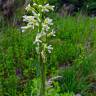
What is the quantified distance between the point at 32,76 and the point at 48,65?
1.15ft

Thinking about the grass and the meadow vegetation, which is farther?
the grass

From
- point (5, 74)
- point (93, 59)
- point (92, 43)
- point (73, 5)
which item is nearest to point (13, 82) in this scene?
point (5, 74)

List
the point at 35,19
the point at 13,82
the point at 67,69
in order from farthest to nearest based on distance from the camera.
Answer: the point at 67,69 → the point at 13,82 → the point at 35,19

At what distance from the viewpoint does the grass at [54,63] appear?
4.69 metres

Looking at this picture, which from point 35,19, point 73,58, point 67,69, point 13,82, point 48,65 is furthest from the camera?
point 73,58

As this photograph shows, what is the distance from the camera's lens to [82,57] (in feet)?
17.0

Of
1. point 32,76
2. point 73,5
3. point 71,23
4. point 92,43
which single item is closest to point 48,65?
point 32,76

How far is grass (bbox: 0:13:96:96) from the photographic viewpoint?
185 inches

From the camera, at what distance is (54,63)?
5.46 m

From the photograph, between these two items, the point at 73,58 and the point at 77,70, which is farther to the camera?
the point at 73,58

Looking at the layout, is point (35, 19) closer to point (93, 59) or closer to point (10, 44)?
point (93, 59)

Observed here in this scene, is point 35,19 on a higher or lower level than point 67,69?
higher

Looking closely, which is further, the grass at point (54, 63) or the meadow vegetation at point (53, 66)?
the grass at point (54, 63)

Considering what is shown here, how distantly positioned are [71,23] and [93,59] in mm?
2622
